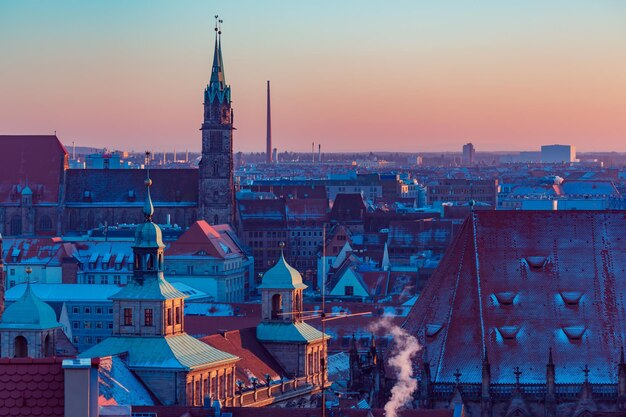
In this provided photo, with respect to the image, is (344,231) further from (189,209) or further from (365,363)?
(365,363)

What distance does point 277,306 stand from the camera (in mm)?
86750

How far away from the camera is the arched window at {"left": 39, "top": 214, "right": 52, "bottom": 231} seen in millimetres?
167500

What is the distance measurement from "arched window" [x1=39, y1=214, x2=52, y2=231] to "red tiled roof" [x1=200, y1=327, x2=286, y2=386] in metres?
82.9

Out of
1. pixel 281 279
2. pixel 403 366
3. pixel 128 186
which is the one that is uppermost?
pixel 128 186

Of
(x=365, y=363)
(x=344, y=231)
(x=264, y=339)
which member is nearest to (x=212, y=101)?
(x=344, y=231)

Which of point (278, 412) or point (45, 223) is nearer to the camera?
point (278, 412)

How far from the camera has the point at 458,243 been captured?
65.1 m

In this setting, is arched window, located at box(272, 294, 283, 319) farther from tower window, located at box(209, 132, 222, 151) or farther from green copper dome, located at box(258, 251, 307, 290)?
tower window, located at box(209, 132, 222, 151)

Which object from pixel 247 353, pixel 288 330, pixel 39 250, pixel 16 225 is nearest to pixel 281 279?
pixel 288 330

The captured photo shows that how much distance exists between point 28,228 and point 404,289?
40.2 m

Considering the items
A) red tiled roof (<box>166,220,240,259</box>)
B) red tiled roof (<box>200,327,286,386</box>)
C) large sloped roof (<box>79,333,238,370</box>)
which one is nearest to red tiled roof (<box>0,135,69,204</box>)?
red tiled roof (<box>166,220,240,259</box>)

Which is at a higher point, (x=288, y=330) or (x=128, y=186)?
(x=128, y=186)

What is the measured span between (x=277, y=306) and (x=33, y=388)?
5716 centimetres

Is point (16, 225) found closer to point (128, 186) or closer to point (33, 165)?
point (33, 165)
